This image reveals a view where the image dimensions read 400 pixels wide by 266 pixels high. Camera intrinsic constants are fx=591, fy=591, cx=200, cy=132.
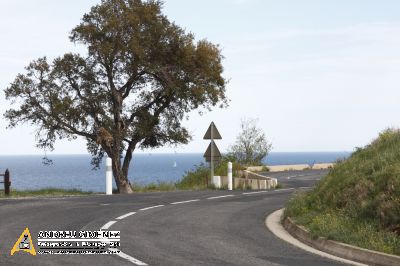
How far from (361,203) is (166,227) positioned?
12.8 ft

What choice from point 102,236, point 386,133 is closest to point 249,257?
point 102,236

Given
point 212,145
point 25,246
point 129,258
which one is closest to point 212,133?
point 212,145

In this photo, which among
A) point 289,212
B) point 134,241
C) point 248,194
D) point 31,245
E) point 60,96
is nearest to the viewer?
point 31,245

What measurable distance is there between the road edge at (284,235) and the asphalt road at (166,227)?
19 cm

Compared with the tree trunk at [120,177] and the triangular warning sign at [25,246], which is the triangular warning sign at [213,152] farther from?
the triangular warning sign at [25,246]

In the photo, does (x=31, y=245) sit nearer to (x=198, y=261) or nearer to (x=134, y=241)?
(x=134, y=241)

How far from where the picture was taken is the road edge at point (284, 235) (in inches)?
360

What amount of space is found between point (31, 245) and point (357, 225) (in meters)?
5.64

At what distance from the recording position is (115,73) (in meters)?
34.0

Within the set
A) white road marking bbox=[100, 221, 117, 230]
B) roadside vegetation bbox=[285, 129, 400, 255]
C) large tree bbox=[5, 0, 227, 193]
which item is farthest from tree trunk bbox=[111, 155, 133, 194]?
white road marking bbox=[100, 221, 117, 230]

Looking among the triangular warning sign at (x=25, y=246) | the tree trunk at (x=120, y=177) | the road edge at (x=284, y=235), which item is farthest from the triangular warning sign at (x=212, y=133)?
the triangular warning sign at (x=25, y=246)

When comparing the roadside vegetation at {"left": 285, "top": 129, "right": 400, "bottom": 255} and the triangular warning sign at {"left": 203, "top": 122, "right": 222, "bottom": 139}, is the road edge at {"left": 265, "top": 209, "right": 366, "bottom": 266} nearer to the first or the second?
the roadside vegetation at {"left": 285, "top": 129, "right": 400, "bottom": 255}

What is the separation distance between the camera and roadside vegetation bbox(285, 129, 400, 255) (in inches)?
392

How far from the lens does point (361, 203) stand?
1154 cm
